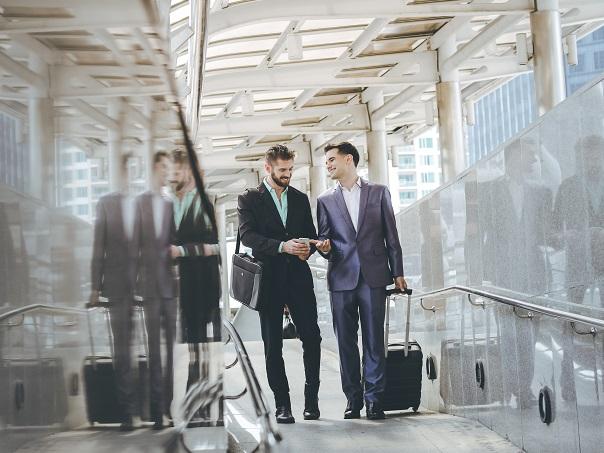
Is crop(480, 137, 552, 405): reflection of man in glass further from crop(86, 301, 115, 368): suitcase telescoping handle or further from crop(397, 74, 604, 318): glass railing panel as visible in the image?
crop(86, 301, 115, 368): suitcase telescoping handle

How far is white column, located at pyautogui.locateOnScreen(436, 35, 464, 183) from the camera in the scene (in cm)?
1683

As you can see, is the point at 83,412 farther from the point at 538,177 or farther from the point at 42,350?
the point at 538,177

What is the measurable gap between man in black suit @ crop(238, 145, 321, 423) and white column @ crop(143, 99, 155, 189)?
522 centimetres

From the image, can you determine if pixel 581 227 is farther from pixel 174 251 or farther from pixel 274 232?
pixel 174 251

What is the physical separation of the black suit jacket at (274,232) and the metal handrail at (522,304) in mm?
1127

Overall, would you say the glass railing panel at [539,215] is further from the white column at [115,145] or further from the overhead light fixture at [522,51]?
the overhead light fixture at [522,51]

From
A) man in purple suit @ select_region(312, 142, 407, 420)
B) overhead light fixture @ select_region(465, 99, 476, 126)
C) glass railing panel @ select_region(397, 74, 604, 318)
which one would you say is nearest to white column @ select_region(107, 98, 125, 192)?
glass railing panel @ select_region(397, 74, 604, 318)

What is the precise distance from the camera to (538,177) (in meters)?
5.60

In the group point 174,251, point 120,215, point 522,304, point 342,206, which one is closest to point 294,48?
point 342,206

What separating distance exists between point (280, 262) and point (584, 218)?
251 cm

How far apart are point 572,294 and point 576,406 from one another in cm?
55

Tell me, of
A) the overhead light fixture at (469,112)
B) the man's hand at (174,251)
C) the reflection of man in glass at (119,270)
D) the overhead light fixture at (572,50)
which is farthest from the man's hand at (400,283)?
the overhead light fixture at (469,112)

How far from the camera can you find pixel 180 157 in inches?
65.9

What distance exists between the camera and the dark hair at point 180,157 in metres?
1.63
